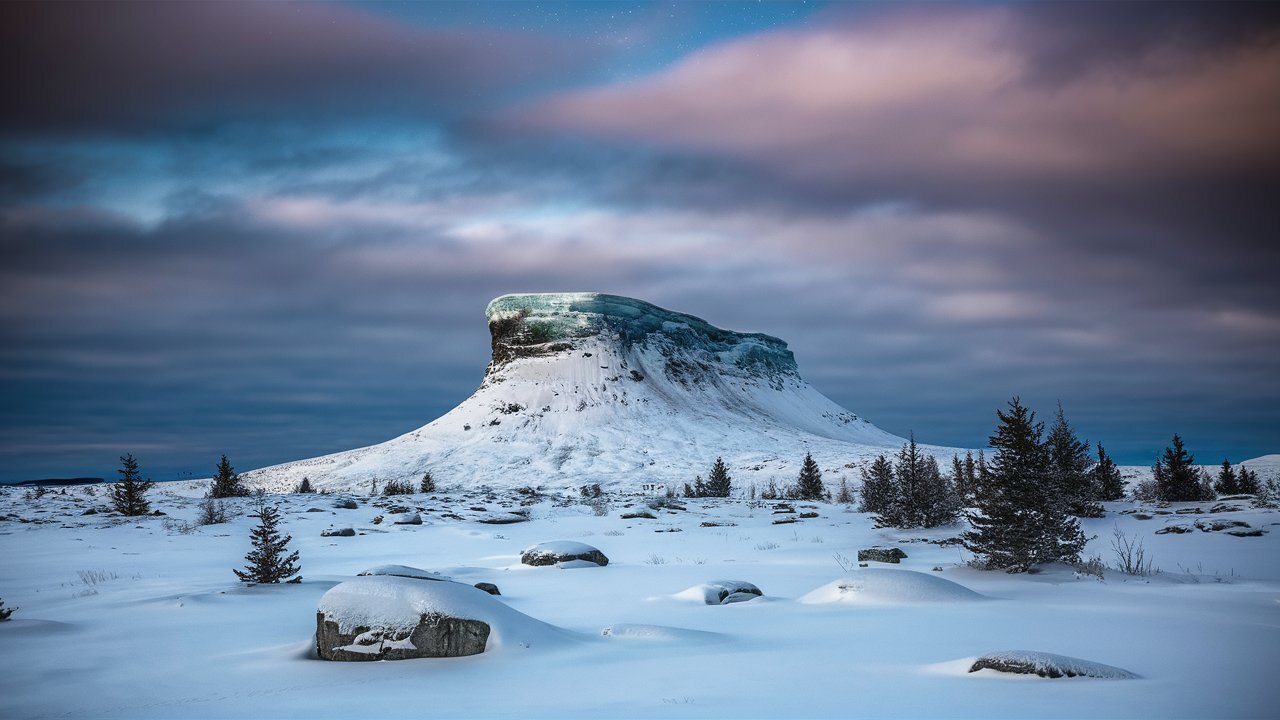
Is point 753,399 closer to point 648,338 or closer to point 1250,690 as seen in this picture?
point 648,338

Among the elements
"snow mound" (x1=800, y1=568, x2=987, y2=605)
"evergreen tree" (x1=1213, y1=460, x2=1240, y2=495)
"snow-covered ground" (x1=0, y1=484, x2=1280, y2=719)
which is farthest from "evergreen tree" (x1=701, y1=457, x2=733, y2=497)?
"snow mound" (x1=800, y1=568, x2=987, y2=605)

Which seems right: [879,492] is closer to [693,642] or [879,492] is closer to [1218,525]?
[1218,525]

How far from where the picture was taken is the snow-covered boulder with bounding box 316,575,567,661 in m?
6.54

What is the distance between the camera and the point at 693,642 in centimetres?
720

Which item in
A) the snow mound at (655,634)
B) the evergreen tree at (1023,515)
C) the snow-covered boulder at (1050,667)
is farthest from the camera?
the evergreen tree at (1023,515)

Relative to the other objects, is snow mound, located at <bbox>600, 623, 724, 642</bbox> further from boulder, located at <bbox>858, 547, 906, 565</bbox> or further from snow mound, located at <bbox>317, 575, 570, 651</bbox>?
boulder, located at <bbox>858, 547, 906, 565</bbox>

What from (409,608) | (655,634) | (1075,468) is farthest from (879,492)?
(409,608)

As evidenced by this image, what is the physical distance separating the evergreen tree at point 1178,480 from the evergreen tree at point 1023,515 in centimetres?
1876

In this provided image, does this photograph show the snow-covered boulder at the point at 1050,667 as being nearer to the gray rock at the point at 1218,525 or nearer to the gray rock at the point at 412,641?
the gray rock at the point at 412,641

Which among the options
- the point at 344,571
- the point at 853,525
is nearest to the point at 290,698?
the point at 344,571

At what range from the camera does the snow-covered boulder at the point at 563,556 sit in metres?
15.4

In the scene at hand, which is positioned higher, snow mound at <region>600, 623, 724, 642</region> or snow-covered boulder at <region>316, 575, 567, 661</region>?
snow-covered boulder at <region>316, 575, 567, 661</region>

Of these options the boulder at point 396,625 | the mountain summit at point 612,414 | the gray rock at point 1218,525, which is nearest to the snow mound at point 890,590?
the boulder at point 396,625

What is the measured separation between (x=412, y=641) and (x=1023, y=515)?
10798mm
